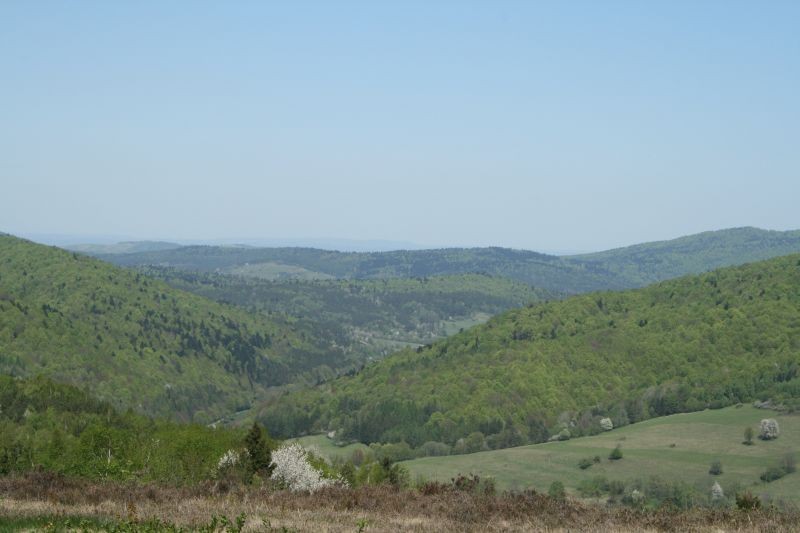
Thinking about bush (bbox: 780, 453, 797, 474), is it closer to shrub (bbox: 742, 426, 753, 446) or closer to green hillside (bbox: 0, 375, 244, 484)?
shrub (bbox: 742, 426, 753, 446)

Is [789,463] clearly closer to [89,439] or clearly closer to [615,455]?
[615,455]

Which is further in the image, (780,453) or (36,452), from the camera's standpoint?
(780,453)

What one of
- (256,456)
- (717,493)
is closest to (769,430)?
(717,493)

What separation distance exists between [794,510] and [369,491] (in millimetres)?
13002

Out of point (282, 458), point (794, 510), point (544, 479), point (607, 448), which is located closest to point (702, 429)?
point (607, 448)

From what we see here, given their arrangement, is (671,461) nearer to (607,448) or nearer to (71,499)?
(607,448)

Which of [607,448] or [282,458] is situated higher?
[282,458]

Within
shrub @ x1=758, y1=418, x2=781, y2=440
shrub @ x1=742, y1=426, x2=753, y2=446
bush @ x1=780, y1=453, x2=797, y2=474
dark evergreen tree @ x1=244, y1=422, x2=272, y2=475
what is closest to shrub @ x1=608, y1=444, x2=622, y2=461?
shrub @ x1=742, y1=426, x2=753, y2=446

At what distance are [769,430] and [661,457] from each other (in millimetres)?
21608

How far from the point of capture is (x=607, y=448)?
15775 centimetres

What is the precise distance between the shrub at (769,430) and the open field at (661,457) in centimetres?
163

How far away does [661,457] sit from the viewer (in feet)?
474

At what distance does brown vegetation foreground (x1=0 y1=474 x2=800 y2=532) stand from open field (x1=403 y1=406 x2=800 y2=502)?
90.2 metres

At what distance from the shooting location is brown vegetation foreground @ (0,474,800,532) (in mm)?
18359
